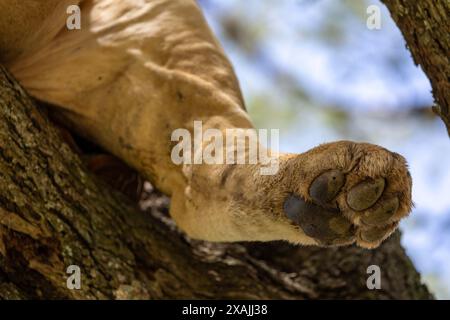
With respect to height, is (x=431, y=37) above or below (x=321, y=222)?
above

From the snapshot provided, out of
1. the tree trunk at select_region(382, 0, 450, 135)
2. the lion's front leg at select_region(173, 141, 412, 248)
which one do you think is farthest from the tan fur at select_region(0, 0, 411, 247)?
the tree trunk at select_region(382, 0, 450, 135)

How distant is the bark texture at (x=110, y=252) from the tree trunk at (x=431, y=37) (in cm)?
102

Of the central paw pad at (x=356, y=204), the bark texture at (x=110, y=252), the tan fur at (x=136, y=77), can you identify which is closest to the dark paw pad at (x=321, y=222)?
the central paw pad at (x=356, y=204)

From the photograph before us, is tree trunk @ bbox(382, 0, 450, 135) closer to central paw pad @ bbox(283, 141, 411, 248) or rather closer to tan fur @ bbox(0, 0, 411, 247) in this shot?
central paw pad @ bbox(283, 141, 411, 248)

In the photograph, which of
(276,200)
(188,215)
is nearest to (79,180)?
(188,215)

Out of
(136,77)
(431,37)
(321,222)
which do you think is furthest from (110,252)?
(431,37)

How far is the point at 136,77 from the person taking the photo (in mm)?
2984

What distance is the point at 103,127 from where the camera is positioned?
10.1 ft

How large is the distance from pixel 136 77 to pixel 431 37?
3.45 feet

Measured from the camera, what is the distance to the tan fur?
2.94 meters

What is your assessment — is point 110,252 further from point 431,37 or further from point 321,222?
point 431,37

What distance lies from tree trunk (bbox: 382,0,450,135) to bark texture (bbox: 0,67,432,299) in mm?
1021

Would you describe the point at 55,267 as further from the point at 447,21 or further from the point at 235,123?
the point at 447,21

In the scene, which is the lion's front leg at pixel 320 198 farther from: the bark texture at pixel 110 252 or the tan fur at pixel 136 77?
the bark texture at pixel 110 252
